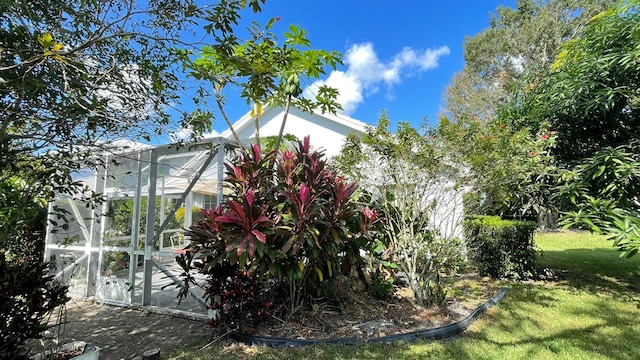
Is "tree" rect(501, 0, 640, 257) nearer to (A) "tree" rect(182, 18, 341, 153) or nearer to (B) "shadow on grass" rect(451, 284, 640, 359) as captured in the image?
(B) "shadow on grass" rect(451, 284, 640, 359)

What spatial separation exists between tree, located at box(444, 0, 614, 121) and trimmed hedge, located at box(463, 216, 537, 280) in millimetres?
13732

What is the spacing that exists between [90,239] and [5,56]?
6129 millimetres

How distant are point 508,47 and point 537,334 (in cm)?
2337

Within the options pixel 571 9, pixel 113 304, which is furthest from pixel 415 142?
pixel 571 9

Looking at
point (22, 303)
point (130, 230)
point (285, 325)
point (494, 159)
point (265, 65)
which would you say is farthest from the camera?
point (130, 230)

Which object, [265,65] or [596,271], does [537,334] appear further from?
[596,271]

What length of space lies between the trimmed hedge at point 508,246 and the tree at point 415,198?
252 centimetres

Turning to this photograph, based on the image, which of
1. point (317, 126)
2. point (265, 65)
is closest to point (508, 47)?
point (317, 126)

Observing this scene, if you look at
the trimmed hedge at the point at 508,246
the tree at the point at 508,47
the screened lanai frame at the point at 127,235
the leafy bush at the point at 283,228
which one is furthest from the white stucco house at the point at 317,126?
the tree at the point at 508,47

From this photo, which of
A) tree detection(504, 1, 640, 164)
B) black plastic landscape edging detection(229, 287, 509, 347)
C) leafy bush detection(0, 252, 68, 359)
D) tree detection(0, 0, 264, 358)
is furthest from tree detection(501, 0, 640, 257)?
leafy bush detection(0, 252, 68, 359)

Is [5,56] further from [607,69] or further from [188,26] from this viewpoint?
[607,69]

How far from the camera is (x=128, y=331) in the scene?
5465 millimetres

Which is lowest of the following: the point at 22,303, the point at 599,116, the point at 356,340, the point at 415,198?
the point at 356,340

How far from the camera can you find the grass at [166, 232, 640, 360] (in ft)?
13.3
